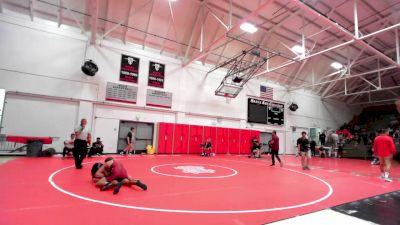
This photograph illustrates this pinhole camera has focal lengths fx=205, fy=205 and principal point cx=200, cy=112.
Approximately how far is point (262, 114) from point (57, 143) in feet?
49.2

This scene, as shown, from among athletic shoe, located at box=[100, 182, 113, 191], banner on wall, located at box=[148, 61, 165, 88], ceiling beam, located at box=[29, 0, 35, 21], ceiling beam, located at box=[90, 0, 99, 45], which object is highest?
ceiling beam, located at box=[29, 0, 35, 21]

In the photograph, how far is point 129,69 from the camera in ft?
42.2

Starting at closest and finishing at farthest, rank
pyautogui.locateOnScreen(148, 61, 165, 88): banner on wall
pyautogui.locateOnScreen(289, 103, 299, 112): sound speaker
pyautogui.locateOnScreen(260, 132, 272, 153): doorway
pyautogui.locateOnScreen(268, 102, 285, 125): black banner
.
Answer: pyautogui.locateOnScreen(148, 61, 165, 88): banner on wall, pyautogui.locateOnScreen(260, 132, 272, 153): doorway, pyautogui.locateOnScreen(268, 102, 285, 125): black banner, pyautogui.locateOnScreen(289, 103, 299, 112): sound speaker

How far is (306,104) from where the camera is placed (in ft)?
69.8

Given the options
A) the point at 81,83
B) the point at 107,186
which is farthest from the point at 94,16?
the point at 107,186

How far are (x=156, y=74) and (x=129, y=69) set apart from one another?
1.74m

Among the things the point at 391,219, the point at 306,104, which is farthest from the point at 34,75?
the point at 306,104

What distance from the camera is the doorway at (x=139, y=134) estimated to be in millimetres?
12695

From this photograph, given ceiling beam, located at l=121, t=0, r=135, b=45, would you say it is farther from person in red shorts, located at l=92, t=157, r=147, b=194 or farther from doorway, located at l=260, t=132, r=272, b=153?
doorway, located at l=260, t=132, r=272, b=153

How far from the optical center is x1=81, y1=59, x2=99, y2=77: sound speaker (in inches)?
426

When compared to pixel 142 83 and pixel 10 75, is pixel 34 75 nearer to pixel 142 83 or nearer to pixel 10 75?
pixel 10 75

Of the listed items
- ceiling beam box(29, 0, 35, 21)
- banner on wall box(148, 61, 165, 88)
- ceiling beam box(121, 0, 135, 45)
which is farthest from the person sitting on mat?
ceiling beam box(29, 0, 35, 21)

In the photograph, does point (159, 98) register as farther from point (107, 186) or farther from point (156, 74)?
point (107, 186)

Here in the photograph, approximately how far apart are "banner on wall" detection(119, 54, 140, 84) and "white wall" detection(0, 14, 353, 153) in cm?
27
